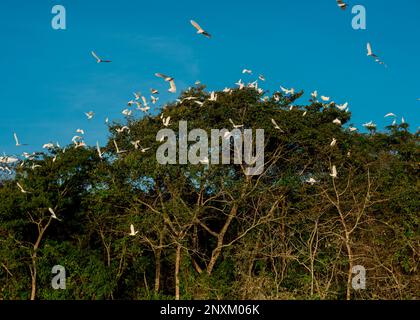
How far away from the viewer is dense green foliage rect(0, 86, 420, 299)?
1975 cm

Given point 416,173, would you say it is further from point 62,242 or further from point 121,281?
point 62,242

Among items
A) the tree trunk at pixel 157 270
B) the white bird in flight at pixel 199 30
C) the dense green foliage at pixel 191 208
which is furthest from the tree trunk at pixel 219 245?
the white bird in flight at pixel 199 30

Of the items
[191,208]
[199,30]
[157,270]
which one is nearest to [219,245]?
[191,208]

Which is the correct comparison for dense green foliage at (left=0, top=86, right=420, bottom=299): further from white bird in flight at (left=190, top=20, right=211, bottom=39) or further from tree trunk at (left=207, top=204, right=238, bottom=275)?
white bird in flight at (left=190, top=20, right=211, bottom=39)

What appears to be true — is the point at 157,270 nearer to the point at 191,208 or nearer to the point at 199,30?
the point at 191,208

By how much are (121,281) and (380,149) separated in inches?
464

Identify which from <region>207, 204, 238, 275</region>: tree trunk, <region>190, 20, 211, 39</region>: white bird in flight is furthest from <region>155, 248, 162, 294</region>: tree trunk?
<region>190, 20, 211, 39</region>: white bird in flight

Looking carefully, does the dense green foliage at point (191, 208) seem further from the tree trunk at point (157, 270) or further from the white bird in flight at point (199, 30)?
the white bird in flight at point (199, 30)

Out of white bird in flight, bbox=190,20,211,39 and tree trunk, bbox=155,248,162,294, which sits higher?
white bird in flight, bbox=190,20,211,39

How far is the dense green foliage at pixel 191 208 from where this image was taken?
1975 centimetres

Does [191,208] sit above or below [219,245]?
above

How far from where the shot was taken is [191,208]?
20859 millimetres

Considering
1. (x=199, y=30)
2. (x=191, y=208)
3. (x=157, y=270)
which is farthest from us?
(x=157, y=270)

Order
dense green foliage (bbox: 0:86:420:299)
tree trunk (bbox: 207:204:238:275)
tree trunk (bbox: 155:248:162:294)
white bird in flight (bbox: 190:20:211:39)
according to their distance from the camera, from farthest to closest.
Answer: tree trunk (bbox: 155:248:162:294) → tree trunk (bbox: 207:204:238:275) → dense green foliage (bbox: 0:86:420:299) → white bird in flight (bbox: 190:20:211:39)
